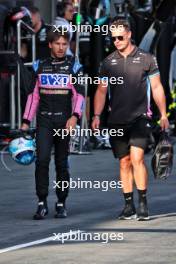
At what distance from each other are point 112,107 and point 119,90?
21 cm

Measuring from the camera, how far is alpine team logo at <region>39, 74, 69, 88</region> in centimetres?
1218

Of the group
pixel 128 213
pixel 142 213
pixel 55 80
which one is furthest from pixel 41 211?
pixel 55 80

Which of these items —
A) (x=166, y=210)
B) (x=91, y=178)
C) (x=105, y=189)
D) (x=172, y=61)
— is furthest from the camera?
(x=172, y=61)

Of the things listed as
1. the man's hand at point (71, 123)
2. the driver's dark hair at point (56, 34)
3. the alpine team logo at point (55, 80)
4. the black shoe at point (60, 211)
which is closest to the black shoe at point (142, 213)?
the black shoe at point (60, 211)

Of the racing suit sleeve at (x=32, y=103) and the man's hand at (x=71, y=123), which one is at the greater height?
the racing suit sleeve at (x=32, y=103)

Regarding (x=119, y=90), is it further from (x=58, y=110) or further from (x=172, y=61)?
(x=172, y=61)

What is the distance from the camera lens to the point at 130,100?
12.1m

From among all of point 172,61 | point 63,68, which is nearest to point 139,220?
point 63,68

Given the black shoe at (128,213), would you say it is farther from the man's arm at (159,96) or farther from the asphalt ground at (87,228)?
the man's arm at (159,96)

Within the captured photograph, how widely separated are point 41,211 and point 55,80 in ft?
4.42

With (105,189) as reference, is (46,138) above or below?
above

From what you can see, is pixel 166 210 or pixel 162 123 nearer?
pixel 162 123

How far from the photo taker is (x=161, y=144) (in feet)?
41.4

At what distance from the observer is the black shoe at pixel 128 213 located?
12.2 m
